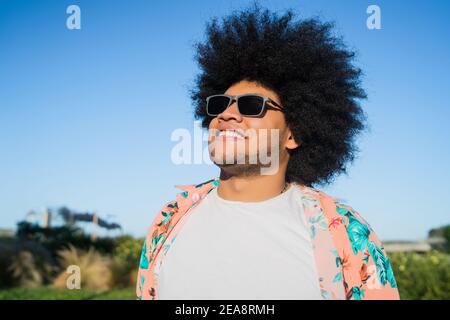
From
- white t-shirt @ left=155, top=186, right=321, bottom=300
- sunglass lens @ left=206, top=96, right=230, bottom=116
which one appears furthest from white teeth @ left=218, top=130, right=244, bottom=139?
white t-shirt @ left=155, top=186, right=321, bottom=300

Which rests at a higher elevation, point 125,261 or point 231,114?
point 231,114

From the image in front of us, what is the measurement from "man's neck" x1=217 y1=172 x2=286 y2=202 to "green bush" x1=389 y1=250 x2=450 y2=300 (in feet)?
22.8

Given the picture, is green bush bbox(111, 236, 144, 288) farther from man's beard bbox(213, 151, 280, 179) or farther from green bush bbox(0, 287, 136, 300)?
man's beard bbox(213, 151, 280, 179)

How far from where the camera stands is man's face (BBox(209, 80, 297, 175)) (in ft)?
9.66

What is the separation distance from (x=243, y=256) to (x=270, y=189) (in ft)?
1.87

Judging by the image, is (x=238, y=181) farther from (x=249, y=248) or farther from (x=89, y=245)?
(x=89, y=245)

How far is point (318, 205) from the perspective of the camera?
9.33ft

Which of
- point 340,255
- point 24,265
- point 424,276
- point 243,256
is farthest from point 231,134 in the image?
point 24,265

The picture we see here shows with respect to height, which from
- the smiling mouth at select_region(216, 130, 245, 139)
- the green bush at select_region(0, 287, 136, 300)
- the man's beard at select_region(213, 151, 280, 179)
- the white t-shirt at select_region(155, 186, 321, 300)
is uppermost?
the smiling mouth at select_region(216, 130, 245, 139)

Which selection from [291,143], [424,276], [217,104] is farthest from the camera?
[424,276]

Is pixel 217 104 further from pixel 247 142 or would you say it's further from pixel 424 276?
pixel 424 276

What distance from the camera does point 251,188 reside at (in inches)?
120

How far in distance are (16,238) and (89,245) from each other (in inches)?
76.1

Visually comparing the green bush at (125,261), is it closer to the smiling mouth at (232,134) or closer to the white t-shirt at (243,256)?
the white t-shirt at (243,256)
